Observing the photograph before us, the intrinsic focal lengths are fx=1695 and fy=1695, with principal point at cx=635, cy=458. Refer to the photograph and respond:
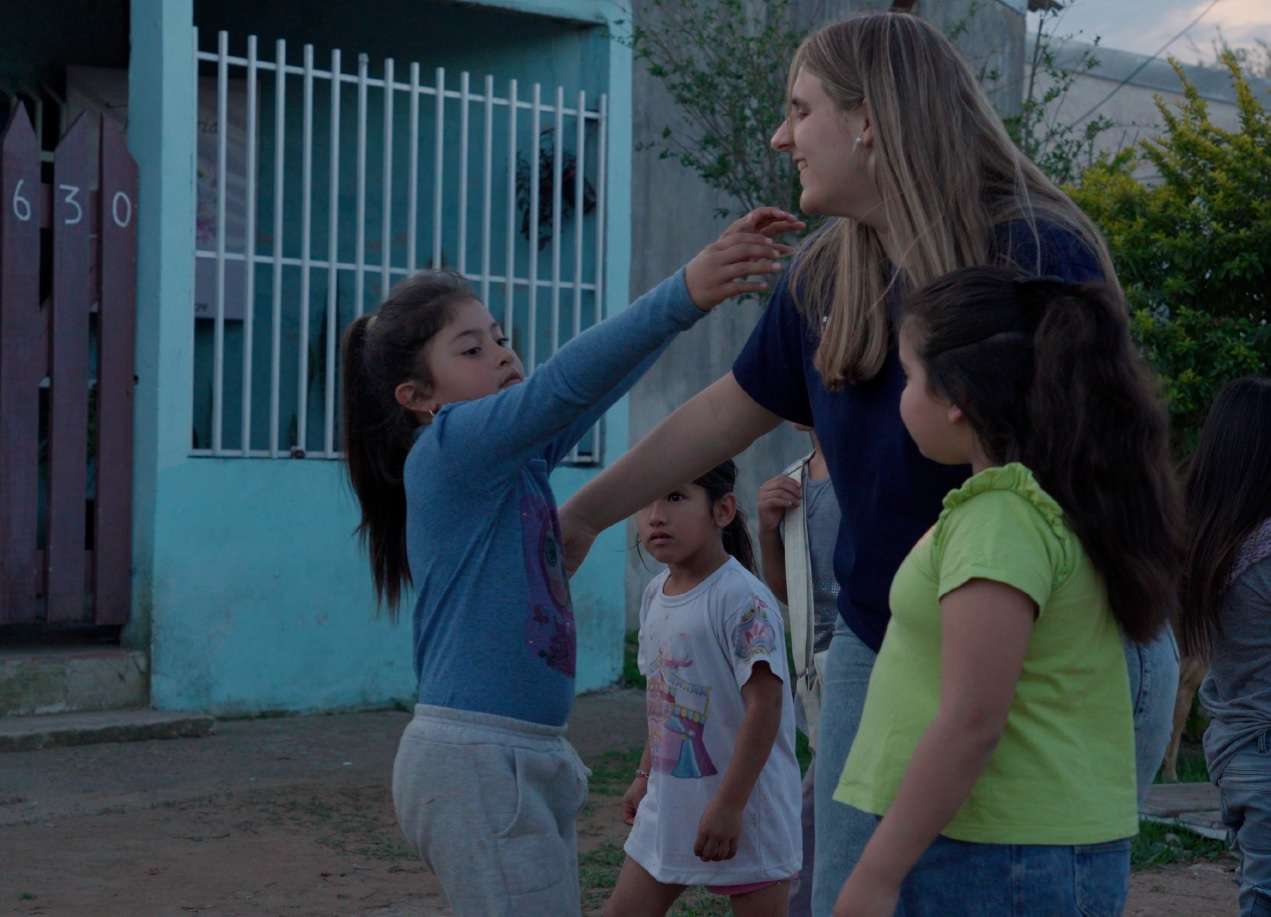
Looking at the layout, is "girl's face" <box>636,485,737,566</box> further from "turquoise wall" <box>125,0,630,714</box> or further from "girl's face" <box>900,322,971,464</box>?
Answer: "turquoise wall" <box>125,0,630,714</box>

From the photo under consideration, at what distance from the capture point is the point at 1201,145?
285 inches

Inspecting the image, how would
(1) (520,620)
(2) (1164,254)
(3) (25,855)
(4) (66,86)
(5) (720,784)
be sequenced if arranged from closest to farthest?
(1) (520,620)
(5) (720,784)
(3) (25,855)
(2) (1164,254)
(4) (66,86)

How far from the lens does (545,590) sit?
2795 millimetres

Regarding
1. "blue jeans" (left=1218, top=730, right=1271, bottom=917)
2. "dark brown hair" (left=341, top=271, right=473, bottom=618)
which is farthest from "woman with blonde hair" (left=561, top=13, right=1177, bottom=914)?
"blue jeans" (left=1218, top=730, right=1271, bottom=917)

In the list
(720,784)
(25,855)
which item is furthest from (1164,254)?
(25,855)

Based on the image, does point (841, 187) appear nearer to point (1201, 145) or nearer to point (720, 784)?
point (720, 784)

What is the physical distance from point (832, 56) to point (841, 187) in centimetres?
19

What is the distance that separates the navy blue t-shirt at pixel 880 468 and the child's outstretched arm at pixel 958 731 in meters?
0.35

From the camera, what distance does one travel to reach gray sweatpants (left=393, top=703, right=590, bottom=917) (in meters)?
2.61

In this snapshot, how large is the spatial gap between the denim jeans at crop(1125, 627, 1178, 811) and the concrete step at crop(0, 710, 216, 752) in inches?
206

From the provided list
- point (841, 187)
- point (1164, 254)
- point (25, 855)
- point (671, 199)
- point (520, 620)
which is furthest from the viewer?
point (671, 199)

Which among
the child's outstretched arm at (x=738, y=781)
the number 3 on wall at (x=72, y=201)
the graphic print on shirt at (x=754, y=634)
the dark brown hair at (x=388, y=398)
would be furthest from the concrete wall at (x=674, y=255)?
the dark brown hair at (x=388, y=398)

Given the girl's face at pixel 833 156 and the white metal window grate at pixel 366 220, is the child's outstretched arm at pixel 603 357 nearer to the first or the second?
the girl's face at pixel 833 156

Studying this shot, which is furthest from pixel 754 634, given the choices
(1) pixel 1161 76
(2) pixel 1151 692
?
(1) pixel 1161 76
